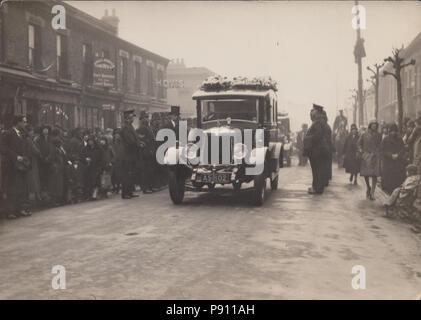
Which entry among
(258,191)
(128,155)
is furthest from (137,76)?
(258,191)

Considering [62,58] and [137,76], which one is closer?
[62,58]

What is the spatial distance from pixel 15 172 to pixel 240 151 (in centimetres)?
454

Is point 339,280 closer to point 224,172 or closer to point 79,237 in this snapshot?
point 79,237

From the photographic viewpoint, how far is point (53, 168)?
11.5 m

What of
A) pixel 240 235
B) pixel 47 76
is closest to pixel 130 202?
pixel 240 235

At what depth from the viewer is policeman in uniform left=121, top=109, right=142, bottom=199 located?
485 inches

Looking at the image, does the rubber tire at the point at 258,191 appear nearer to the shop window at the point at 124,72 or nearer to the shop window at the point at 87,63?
the shop window at the point at 87,63

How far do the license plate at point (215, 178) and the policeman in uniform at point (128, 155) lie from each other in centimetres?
230

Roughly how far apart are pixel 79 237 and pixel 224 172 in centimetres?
382

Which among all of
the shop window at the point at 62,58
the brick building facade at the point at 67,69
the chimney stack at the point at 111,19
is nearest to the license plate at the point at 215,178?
the brick building facade at the point at 67,69

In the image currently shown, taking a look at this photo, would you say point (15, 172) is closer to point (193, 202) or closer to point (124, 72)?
point (193, 202)

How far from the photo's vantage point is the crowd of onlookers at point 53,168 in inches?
392
